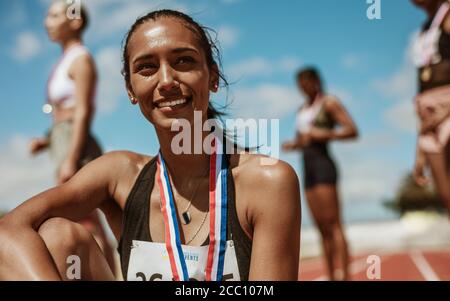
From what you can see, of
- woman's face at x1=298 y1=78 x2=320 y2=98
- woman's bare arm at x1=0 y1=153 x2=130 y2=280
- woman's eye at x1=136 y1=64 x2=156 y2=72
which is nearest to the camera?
woman's bare arm at x1=0 y1=153 x2=130 y2=280

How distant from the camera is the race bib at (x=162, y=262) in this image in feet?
6.81

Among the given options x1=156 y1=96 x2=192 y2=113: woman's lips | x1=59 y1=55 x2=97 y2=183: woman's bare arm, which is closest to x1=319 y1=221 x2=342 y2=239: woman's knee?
x1=59 y1=55 x2=97 y2=183: woman's bare arm

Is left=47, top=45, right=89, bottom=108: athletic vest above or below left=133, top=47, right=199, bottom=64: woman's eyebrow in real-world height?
above

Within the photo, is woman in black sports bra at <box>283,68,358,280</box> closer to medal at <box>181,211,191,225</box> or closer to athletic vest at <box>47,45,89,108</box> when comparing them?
athletic vest at <box>47,45,89,108</box>

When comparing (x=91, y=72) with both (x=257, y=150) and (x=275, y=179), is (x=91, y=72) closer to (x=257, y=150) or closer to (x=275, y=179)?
(x=257, y=150)

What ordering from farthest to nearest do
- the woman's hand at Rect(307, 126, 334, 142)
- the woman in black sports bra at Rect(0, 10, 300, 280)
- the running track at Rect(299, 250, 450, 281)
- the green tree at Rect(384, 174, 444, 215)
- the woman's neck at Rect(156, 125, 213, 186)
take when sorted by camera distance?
the green tree at Rect(384, 174, 444, 215) < the running track at Rect(299, 250, 450, 281) < the woman's hand at Rect(307, 126, 334, 142) < the woman's neck at Rect(156, 125, 213, 186) < the woman in black sports bra at Rect(0, 10, 300, 280)

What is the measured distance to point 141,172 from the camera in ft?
7.71

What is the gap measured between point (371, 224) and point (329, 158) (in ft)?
68.0

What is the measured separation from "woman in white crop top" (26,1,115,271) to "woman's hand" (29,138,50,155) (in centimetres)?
3

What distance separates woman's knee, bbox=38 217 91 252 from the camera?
1971 millimetres

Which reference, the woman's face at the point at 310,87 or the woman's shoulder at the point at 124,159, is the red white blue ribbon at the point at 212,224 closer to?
the woman's shoulder at the point at 124,159

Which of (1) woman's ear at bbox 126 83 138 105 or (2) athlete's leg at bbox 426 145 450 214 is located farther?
(2) athlete's leg at bbox 426 145 450 214

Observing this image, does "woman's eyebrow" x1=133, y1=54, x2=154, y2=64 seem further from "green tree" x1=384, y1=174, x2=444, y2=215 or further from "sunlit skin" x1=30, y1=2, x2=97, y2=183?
"green tree" x1=384, y1=174, x2=444, y2=215

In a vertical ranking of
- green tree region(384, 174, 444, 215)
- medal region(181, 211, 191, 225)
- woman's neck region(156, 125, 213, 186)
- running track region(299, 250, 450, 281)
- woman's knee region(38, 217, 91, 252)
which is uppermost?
green tree region(384, 174, 444, 215)
